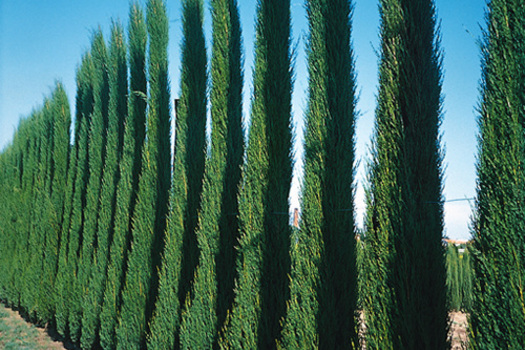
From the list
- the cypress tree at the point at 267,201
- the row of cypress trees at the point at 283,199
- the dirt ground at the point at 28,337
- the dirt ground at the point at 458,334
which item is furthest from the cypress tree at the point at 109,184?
the dirt ground at the point at 458,334

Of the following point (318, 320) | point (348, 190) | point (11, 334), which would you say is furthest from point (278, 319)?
point (11, 334)

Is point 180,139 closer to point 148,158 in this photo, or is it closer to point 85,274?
point 148,158

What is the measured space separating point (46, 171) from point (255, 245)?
10.1 metres

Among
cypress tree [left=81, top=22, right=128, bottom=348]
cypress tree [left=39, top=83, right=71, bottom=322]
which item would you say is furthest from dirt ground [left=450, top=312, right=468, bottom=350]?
cypress tree [left=39, top=83, right=71, bottom=322]

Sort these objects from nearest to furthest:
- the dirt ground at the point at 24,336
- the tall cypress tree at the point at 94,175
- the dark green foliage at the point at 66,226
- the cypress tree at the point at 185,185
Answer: the cypress tree at the point at 185,185 → the tall cypress tree at the point at 94,175 → the dirt ground at the point at 24,336 → the dark green foliage at the point at 66,226

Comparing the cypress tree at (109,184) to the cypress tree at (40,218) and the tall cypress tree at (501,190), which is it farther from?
the tall cypress tree at (501,190)

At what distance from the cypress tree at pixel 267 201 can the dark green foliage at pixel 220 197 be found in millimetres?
415

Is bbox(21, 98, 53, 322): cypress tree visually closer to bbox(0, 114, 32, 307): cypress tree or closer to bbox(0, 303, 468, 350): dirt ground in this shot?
bbox(0, 303, 468, 350): dirt ground

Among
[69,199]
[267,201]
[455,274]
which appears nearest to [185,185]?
[267,201]

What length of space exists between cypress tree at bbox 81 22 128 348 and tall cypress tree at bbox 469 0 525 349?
692cm

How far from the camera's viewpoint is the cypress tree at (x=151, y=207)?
6273mm

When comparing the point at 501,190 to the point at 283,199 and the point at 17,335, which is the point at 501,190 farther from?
the point at 17,335

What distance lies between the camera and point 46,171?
12055 millimetres

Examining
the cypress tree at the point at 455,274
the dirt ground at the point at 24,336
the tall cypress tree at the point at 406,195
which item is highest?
the tall cypress tree at the point at 406,195
